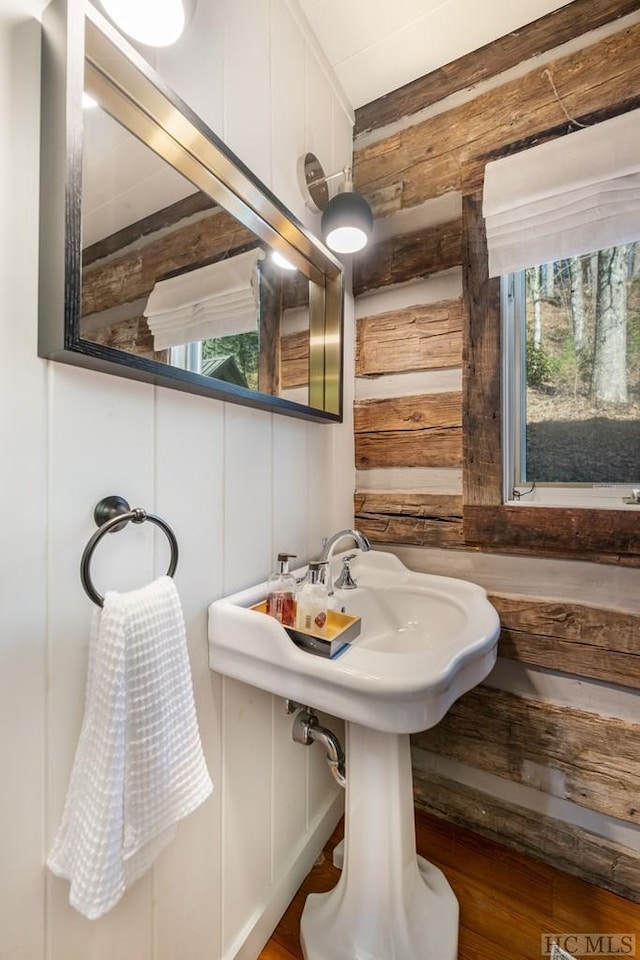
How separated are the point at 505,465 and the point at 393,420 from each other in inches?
14.9

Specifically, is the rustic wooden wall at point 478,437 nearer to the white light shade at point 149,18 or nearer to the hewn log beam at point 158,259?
the hewn log beam at point 158,259

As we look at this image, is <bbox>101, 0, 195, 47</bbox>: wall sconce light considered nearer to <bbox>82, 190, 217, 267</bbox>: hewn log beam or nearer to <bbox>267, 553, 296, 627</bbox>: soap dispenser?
<bbox>82, 190, 217, 267</bbox>: hewn log beam

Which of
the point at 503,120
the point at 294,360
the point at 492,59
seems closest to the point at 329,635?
the point at 294,360

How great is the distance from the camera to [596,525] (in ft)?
3.59

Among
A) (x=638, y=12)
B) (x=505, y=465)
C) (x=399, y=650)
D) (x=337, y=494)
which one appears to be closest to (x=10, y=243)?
(x=337, y=494)

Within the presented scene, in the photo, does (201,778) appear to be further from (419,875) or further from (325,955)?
Result: (419,875)

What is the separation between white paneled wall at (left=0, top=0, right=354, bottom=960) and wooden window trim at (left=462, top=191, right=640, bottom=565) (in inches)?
16.6

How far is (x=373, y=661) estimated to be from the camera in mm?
704

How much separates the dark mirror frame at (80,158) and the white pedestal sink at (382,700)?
0.50m

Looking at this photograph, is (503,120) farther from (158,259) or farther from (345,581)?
(345,581)

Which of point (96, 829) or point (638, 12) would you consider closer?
point (96, 829)

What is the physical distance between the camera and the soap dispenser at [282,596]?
2.78 ft

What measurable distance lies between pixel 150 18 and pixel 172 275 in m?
0.36

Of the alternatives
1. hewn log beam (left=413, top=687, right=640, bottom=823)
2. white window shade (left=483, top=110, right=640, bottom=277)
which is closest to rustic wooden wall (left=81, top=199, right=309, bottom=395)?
white window shade (left=483, top=110, right=640, bottom=277)
